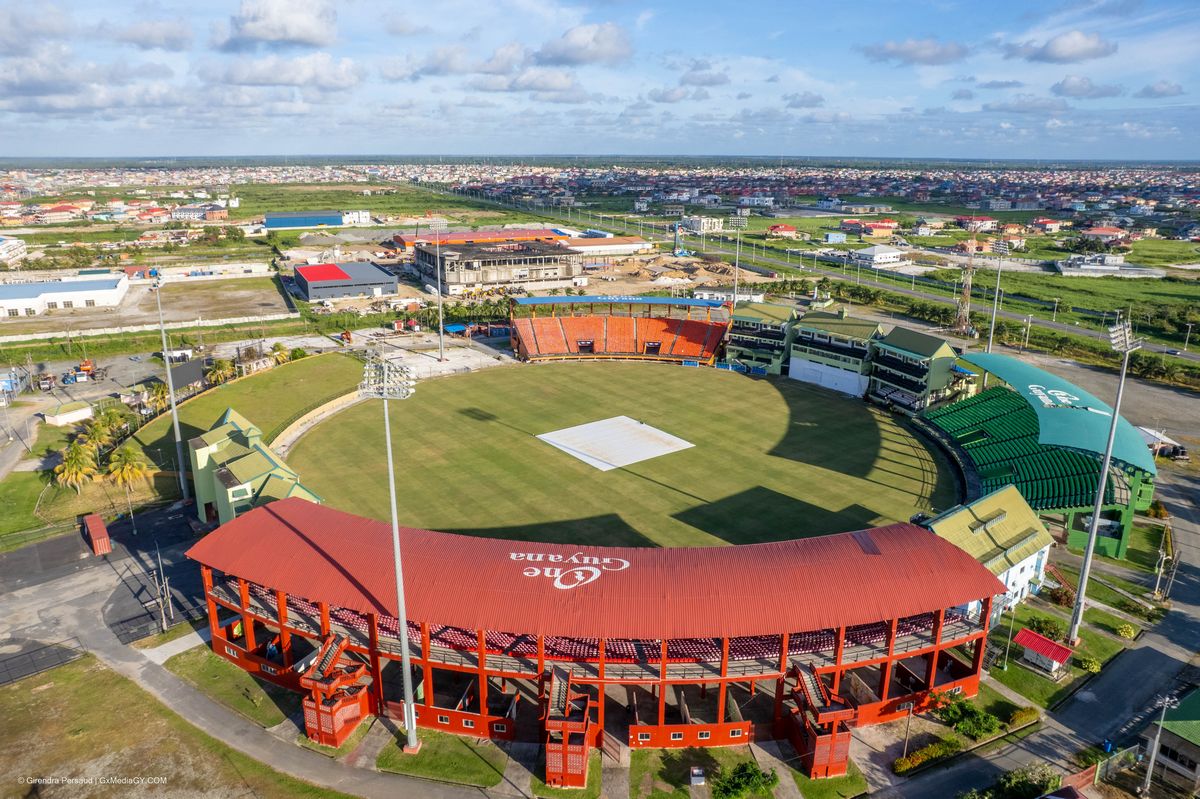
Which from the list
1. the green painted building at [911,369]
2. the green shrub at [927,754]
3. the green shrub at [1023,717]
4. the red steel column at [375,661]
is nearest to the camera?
the green shrub at [927,754]

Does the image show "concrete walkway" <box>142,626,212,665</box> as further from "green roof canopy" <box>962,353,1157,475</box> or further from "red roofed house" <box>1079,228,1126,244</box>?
"red roofed house" <box>1079,228,1126,244</box>

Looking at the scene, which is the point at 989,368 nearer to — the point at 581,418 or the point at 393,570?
the point at 581,418

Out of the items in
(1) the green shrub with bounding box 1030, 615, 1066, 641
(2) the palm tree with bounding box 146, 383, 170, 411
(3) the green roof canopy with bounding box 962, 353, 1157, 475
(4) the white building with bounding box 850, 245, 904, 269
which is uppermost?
(4) the white building with bounding box 850, 245, 904, 269

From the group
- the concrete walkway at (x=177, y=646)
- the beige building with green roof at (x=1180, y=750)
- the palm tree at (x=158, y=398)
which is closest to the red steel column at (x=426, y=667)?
the concrete walkway at (x=177, y=646)


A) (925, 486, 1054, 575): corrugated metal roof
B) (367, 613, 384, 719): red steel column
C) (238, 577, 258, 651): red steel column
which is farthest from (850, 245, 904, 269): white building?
(238, 577, 258, 651): red steel column

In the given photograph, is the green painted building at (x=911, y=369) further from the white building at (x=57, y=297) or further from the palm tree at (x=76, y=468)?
the white building at (x=57, y=297)

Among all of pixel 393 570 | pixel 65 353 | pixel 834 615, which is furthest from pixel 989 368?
pixel 65 353

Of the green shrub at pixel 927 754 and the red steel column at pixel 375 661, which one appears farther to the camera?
the red steel column at pixel 375 661
